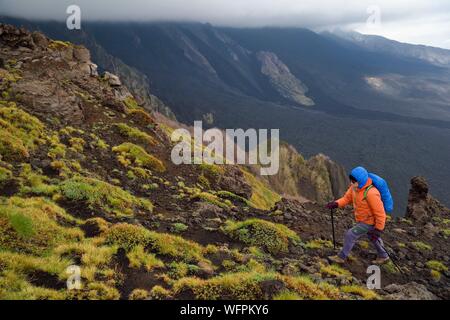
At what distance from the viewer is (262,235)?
17.8 meters

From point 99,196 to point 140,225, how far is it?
119 inches

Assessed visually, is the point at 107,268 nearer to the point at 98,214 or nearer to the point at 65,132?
the point at 98,214

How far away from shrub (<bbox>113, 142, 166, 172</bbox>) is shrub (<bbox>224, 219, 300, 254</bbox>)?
33.5ft

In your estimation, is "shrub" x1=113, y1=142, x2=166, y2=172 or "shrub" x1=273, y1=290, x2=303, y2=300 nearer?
"shrub" x1=273, y1=290, x2=303, y2=300

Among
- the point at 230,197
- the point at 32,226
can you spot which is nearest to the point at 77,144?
the point at 230,197

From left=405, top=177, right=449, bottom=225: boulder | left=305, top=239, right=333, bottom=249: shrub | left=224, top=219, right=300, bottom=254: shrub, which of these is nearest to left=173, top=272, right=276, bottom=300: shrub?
left=224, top=219, right=300, bottom=254: shrub

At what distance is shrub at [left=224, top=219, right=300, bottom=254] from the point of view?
17.3m

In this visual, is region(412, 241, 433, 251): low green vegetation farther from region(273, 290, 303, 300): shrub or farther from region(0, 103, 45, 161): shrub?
region(0, 103, 45, 161): shrub

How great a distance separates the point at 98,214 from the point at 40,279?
6.36 meters

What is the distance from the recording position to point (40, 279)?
10.8 m

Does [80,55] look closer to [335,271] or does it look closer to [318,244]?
[318,244]

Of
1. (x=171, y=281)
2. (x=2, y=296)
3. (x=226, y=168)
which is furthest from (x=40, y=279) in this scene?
(x=226, y=168)

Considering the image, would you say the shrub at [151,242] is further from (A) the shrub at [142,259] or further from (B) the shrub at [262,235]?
(B) the shrub at [262,235]

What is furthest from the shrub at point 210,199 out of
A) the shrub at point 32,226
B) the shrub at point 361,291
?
the shrub at point 361,291
